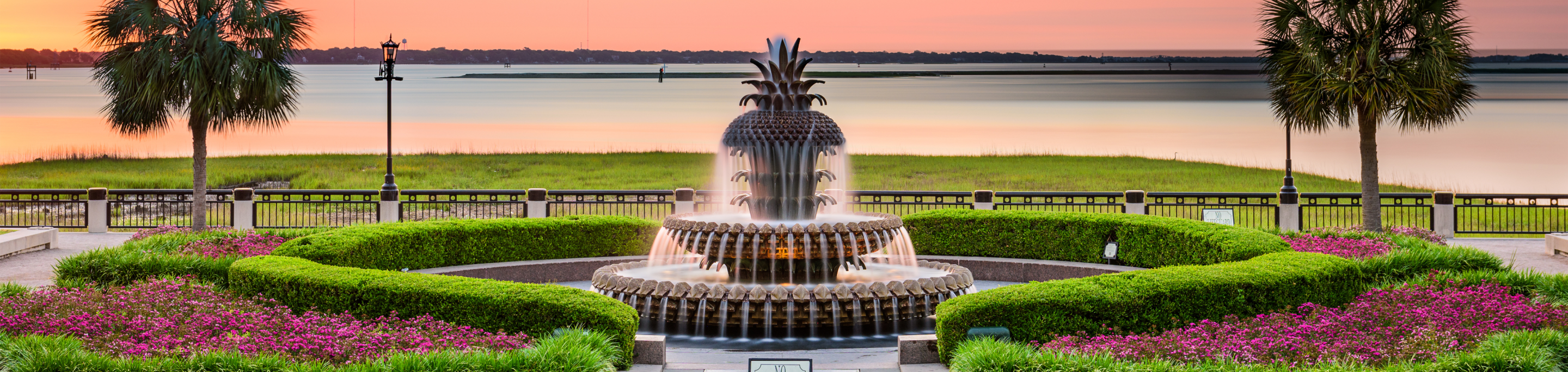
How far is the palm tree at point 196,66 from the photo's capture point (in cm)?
2292

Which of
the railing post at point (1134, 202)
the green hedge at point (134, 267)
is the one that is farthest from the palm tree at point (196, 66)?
the railing post at point (1134, 202)

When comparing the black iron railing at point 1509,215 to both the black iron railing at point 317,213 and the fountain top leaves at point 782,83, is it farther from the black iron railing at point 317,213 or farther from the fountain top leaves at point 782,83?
the black iron railing at point 317,213

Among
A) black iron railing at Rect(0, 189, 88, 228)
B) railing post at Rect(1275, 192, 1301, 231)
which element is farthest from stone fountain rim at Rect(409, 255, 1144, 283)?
black iron railing at Rect(0, 189, 88, 228)

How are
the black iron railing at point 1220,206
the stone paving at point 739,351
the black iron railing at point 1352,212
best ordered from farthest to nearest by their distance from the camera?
the black iron railing at point 1352,212
the black iron railing at point 1220,206
the stone paving at point 739,351

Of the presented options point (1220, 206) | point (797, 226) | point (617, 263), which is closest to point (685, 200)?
point (617, 263)

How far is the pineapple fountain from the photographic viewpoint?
1280 centimetres

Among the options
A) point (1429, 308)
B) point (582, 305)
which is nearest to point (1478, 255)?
point (1429, 308)

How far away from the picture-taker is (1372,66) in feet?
71.5

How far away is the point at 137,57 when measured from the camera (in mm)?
23047

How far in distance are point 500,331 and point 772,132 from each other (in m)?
4.19

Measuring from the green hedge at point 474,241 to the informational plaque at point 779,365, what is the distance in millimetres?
8108

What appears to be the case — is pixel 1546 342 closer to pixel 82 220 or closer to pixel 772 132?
pixel 772 132

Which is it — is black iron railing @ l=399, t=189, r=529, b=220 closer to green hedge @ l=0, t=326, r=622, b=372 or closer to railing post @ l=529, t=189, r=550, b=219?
railing post @ l=529, t=189, r=550, b=219

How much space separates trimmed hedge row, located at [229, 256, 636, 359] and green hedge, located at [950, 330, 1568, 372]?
123 inches
